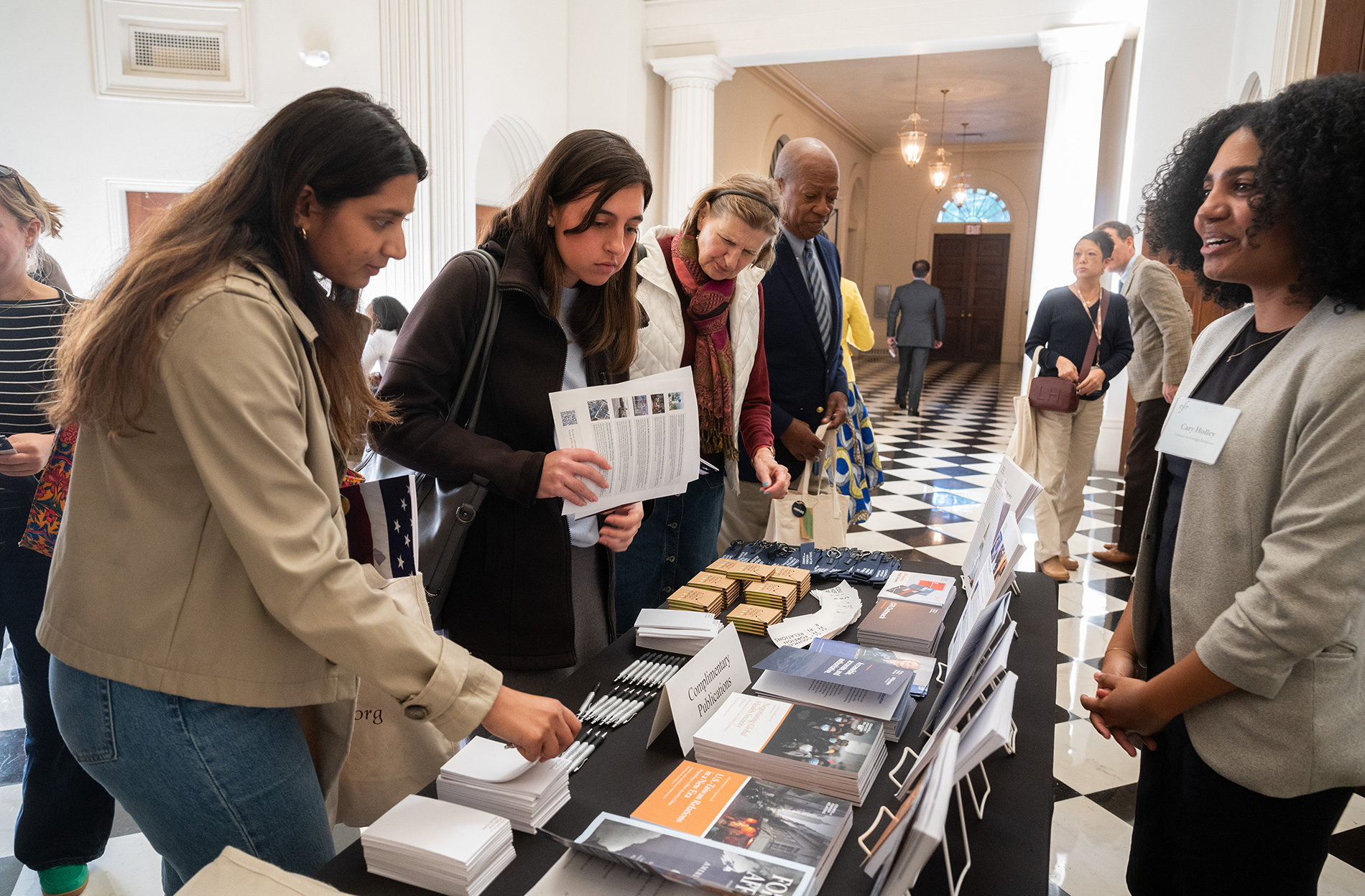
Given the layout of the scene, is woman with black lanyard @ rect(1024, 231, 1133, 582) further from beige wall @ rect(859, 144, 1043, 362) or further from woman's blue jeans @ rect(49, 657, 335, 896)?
beige wall @ rect(859, 144, 1043, 362)

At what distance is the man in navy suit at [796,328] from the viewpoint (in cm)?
267

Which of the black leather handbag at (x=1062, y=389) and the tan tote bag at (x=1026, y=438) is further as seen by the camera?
the tan tote bag at (x=1026, y=438)

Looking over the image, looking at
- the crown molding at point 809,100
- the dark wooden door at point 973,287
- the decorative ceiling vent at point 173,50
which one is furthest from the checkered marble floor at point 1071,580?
the dark wooden door at point 973,287

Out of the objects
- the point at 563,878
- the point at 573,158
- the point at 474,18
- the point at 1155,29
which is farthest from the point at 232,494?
the point at 1155,29

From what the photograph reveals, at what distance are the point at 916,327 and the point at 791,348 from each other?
324 inches

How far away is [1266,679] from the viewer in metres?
1.08

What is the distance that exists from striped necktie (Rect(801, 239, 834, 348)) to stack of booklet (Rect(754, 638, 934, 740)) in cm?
157

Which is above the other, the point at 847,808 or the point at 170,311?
the point at 170,311

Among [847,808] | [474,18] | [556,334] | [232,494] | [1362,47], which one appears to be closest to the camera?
[232,494]

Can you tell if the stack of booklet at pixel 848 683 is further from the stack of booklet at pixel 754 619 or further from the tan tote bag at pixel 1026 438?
the tan tote bag at pixel 1026 438

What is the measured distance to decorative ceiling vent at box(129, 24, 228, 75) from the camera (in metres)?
6.78

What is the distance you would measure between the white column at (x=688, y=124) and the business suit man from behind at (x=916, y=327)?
9.99 feet

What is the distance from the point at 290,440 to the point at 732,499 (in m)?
1.94

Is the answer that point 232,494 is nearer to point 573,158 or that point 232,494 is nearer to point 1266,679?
point 573,158
